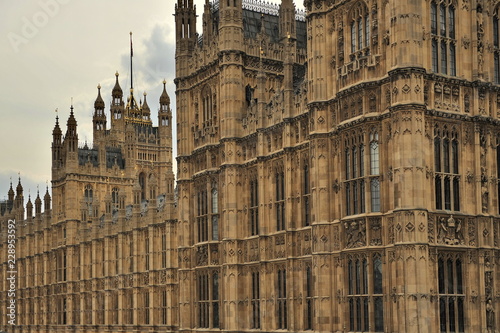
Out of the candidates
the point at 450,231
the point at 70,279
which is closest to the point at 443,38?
the point at 450,231

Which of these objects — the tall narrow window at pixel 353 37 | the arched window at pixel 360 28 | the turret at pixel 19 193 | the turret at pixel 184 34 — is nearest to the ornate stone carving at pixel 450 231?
the arched window at pixel 360 28

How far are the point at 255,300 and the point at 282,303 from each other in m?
3.35

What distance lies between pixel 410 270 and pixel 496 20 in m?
14.0

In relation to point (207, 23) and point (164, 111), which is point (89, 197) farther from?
point (207, 23)

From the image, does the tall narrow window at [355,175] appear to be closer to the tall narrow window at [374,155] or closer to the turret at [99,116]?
the tall narrow window at [374,155]

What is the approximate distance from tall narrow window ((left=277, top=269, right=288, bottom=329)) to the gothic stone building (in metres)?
0.10

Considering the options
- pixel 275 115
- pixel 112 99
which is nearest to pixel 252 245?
pixel 275 115

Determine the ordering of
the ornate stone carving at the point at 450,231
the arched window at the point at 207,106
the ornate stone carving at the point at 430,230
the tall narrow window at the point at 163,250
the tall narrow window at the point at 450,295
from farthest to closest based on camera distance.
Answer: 1. the tall narrow window at the point at 163,250
2. the arched window at the point at 207,106
3. the ornate stone carving at the point at 450,231
4. the tall narrow window at the point at 450,295
5. the ornate stone carving at the point at 430,230

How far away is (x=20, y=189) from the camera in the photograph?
433 feet

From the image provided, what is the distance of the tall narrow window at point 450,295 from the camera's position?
39.8m

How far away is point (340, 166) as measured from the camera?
44156 millimetres

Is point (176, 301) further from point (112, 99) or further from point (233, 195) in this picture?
point (112, 99)

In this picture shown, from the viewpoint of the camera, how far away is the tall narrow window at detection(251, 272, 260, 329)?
175 feet

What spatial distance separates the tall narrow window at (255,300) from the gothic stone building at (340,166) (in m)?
0.11
